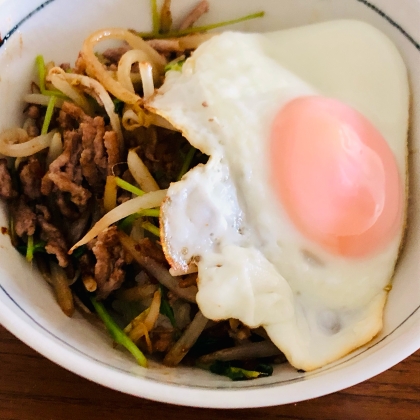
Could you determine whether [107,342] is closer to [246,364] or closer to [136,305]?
[136,305]

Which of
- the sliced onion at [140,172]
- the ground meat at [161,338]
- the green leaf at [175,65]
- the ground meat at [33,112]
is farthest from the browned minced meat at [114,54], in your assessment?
the ground meat at [161,338]

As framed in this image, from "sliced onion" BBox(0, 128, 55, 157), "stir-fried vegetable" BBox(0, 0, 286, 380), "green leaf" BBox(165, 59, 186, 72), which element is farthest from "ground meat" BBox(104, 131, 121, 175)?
"green leaf" BBox(165, 59, 186, 72)

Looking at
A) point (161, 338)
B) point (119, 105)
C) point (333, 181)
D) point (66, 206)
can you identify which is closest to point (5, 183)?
point (66, 206)

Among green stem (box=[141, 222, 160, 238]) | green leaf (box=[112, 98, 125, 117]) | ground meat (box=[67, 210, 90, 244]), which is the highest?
green leaf (box=[112, 98, 125, 117])

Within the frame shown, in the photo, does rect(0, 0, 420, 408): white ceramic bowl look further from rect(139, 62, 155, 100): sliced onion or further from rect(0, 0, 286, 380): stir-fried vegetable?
rect(139, 62, 155, 100): sliced onion

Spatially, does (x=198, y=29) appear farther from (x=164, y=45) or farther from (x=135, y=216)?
(x=135, y=216)

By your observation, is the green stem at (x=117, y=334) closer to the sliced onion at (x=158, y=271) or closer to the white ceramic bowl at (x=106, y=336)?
the white ceramic bowl at (x=106, y=336)
